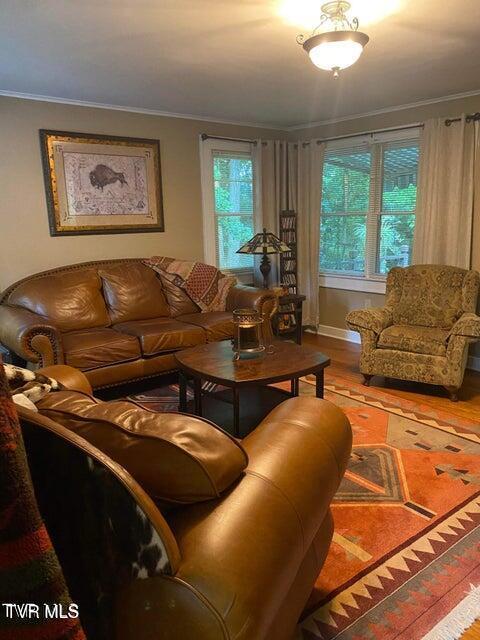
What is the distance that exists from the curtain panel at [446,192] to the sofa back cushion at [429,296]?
31 centimetres

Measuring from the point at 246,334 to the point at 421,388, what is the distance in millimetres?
1707

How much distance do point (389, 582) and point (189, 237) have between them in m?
3.77

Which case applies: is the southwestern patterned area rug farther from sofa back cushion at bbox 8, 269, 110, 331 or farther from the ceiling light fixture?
sofa back cushion at bbox 8, 269, 110, 331

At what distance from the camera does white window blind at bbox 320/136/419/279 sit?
4.62 meters

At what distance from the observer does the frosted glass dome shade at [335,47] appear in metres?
2.17

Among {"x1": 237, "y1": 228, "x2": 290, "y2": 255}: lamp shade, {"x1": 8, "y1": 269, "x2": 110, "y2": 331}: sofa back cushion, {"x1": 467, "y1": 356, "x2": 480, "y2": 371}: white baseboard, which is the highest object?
{"x1": 237, "y1": 228, "x2": 290, "y2": 255}: lamp shade

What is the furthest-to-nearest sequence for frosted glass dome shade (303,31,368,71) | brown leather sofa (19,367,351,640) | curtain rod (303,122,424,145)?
curtain rod (303,122,424,145) → frosted glass dome shade (303,31,368,71) → brown leather sofa (19,367,351,640)

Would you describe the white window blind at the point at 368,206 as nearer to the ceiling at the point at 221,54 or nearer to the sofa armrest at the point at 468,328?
the ceiling at the point at 221,54

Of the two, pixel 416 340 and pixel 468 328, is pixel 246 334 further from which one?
pixel 468 328

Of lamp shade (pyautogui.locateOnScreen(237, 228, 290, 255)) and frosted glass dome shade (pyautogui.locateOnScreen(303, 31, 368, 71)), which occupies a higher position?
frosted glass dome shade (pyautogui.locateOnScreen(303, 31, 368, 71))

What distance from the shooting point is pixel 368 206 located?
4.93m

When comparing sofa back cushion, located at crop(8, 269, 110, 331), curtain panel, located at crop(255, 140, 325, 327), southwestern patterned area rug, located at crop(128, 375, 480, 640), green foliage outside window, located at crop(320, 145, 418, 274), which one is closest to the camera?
southwestern patterned area rug, located at crop(128, 375, 480, 640)

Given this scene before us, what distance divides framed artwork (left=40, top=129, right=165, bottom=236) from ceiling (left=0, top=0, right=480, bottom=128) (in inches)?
14.5

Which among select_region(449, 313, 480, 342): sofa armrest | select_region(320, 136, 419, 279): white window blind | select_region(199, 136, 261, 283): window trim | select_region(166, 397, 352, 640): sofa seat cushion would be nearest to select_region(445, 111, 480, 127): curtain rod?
select_region(320, 136, 419, 279): white window blind
